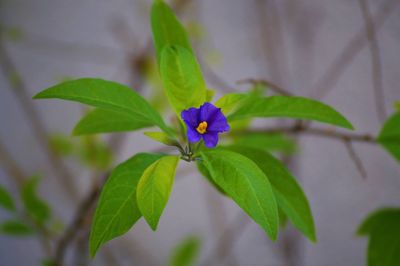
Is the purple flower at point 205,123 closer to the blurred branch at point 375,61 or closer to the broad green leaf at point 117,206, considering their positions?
the broad green leaf at point 117,206

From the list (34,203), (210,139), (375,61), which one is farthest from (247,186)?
(375,61)

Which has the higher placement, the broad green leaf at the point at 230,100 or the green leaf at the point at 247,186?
the broad green leaf at the point at 230,100

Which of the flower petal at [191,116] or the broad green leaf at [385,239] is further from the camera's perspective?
the broad green leaf at [385,239]

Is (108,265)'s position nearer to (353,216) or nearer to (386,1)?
(353,216)

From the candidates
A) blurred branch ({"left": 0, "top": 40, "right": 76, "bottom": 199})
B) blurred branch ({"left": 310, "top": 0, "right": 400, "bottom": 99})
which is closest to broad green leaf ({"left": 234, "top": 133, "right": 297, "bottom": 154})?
blurred branch ({"left": 310, "top": 0, "right": 400, "bottom": 99})

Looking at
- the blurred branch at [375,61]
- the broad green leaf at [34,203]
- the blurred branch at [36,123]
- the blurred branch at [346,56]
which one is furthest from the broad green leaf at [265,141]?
the blurred branch at [36,123]

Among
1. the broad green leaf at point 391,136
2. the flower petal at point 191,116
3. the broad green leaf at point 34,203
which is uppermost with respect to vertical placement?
the flower petal at point 191,116
